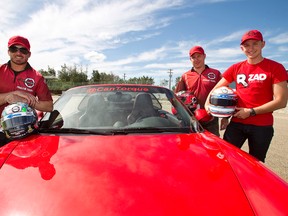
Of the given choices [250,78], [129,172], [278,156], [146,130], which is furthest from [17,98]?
[278,156]

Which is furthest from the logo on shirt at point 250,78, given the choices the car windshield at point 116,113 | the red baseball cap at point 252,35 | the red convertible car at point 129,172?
the red convertible car at point 129,172

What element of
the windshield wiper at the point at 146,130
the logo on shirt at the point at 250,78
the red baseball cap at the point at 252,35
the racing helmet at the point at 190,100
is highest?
the red baseball cap at the point at 252,35

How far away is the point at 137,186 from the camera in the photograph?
54.1 inches

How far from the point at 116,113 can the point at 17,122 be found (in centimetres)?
87

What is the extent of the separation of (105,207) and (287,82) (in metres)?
2.48

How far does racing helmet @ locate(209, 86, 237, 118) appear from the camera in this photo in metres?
2.78

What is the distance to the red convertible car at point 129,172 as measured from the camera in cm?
125

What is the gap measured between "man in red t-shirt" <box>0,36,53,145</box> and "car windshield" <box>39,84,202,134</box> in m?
0.27

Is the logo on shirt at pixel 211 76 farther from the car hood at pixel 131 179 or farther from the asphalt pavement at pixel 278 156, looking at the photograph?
the car hood at pixel 131 179

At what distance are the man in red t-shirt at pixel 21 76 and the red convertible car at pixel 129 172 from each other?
63 cm

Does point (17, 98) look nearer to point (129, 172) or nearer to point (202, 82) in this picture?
point (129, 172)

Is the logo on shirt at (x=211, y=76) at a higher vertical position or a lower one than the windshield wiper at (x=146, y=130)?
higher

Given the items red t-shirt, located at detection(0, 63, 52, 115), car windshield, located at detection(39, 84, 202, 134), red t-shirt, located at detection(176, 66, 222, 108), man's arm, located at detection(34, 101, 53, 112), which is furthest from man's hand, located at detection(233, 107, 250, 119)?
red t-shirt, located at detection(0, 63, 52, 115)

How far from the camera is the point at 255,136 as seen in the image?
2.90 metres
